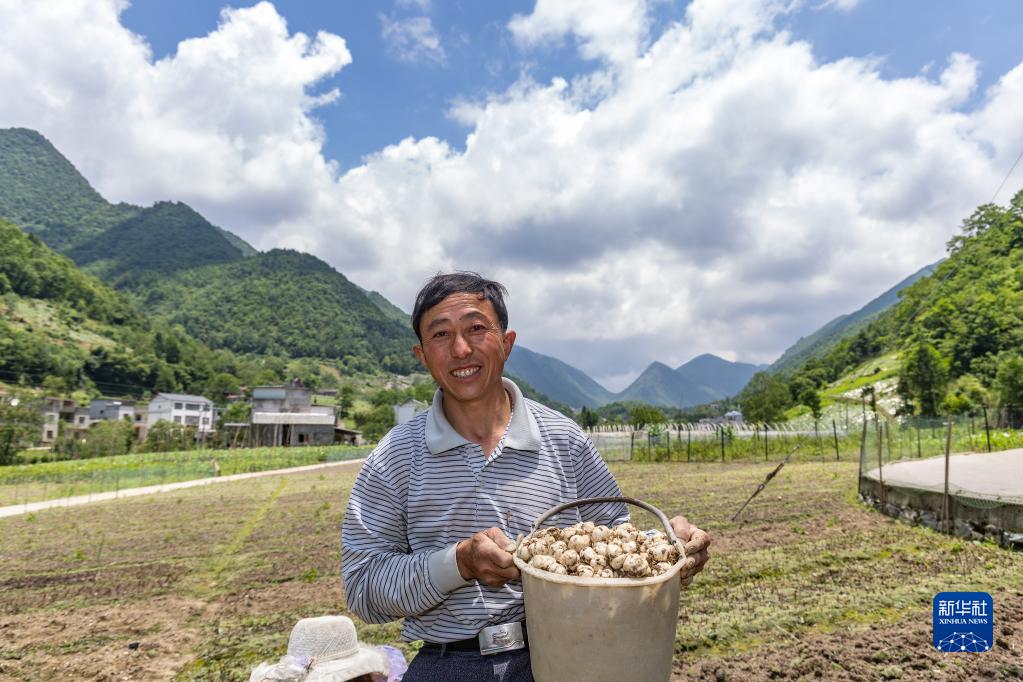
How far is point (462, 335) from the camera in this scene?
1.91 meters

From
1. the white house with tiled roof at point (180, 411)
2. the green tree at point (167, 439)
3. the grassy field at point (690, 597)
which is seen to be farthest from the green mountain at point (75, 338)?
the grassy field at point (690, 597)

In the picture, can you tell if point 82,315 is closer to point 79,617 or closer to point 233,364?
point 233,364

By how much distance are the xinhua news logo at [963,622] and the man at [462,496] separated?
413 centimetres

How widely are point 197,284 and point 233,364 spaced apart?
178ft

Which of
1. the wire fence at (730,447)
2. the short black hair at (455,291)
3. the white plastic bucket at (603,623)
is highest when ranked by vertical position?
the short black hair at (455,291)

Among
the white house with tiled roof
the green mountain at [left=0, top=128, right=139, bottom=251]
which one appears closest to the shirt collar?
the white house with tiled roof

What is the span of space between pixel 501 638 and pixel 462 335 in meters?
0.89

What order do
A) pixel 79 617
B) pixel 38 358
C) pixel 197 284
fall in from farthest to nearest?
1. pixel 197 284
2. pixel 38 358
3. pixel 79 617

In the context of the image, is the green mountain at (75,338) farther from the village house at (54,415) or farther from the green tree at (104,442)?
the green tree at (104,442)

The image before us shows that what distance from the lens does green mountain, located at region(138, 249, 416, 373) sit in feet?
472

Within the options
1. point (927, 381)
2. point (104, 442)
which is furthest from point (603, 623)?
point (104, 442)

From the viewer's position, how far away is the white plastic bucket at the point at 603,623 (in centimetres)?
134

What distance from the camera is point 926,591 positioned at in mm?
5699

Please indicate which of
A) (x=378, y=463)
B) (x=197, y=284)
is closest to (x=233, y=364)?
(x=197, y=284)
